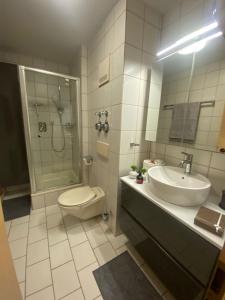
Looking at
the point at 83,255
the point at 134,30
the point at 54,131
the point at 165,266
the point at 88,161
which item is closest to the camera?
the point at 165,266

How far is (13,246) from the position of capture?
139 centimetres

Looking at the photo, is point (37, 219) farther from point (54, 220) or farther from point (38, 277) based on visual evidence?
point (38, 277)

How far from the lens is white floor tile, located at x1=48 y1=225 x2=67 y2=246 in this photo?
1.47m

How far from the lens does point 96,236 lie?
1.53 m

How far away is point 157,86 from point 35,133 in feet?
6.34

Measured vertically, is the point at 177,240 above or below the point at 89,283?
above

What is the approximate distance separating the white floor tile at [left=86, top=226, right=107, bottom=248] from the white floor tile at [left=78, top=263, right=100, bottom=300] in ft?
0.72

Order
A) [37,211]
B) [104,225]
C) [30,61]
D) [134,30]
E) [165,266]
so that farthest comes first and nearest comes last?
[30,61]
[37,211]
[104,225]
[134,30]
[165,266]

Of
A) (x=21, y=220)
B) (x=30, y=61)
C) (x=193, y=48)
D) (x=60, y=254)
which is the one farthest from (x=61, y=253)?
(x=30, y=61)

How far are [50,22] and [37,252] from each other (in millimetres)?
2378

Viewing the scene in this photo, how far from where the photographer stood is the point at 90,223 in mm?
1725

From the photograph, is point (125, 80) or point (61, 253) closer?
point (125, 80)

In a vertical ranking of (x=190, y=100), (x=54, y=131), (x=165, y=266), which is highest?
(x=190, y=100)

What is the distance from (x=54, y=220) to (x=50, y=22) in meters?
2.31
